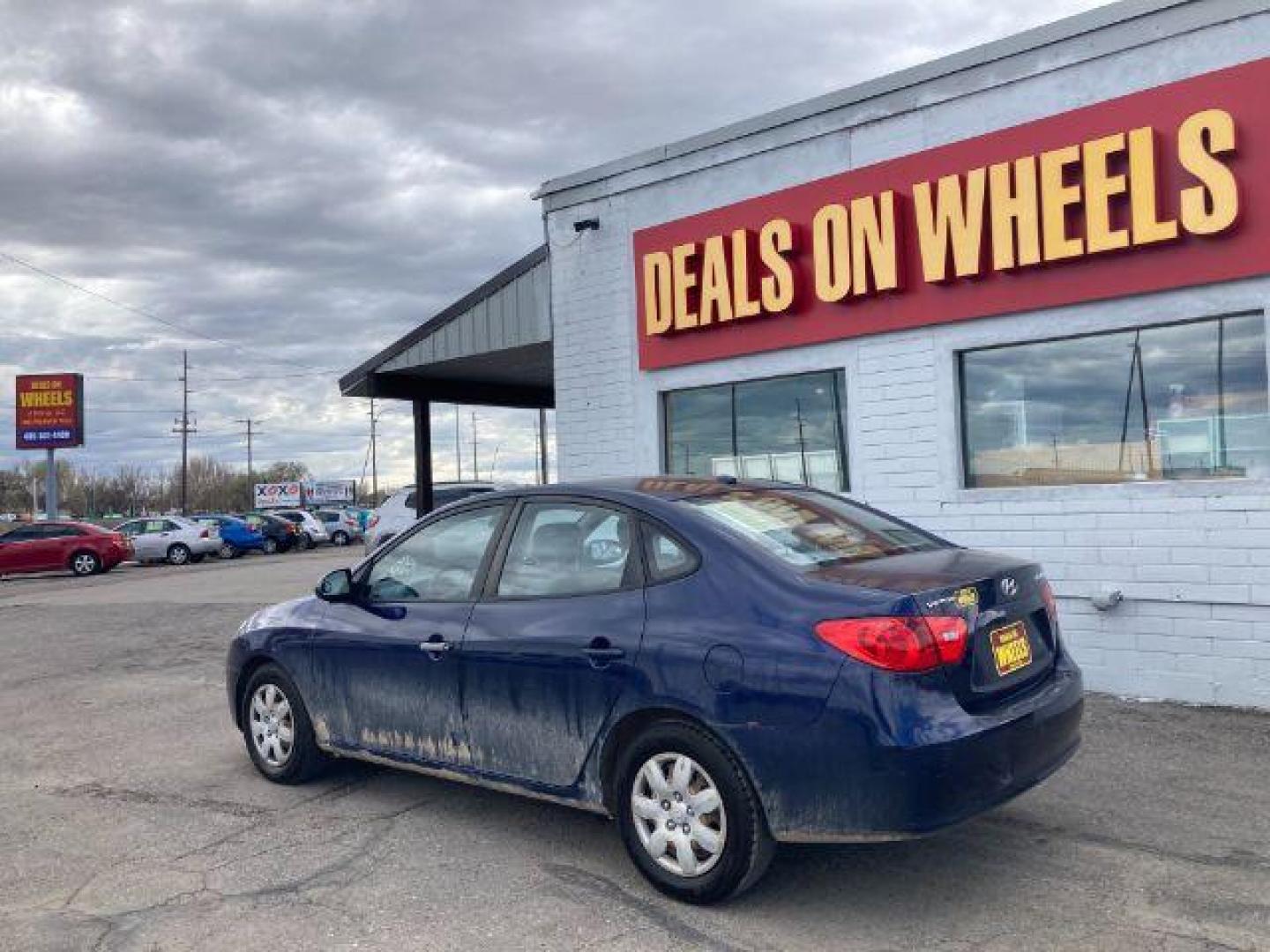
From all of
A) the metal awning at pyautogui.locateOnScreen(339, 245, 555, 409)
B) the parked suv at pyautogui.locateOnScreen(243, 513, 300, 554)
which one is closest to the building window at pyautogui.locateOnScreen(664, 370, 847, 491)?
the metal awning at pyautogui.locateOnScreen(339, 245, 555, 409)

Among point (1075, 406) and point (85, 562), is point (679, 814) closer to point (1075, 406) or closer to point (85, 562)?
point (1075, 406)

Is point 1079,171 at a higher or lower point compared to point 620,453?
higher

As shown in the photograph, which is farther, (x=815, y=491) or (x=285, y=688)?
(x=285, y=688)

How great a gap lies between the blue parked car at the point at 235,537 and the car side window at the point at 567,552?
32077 mm

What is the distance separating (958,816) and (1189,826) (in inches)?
69.9

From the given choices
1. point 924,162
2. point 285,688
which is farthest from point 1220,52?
point 285,688

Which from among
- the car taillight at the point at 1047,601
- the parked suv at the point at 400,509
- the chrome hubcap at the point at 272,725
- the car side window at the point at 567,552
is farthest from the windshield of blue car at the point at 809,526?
the parked suv at the point at 400,509

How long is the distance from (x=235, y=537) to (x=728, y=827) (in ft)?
110

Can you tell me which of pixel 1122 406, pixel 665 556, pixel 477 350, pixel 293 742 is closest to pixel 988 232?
pixel 1122 406

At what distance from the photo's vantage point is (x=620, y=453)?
11.0 metres

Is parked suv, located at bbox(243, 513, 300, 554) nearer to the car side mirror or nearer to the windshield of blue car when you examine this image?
the car side mirror

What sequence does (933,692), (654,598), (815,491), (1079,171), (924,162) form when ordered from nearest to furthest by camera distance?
(933,692) → (654,598) → (815,491) → (1079,171) → (924,162)

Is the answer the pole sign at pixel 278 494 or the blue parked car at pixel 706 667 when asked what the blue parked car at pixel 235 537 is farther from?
the pole sign at pixel 278 494

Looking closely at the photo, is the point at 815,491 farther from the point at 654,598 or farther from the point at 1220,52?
the point at 1220,52
